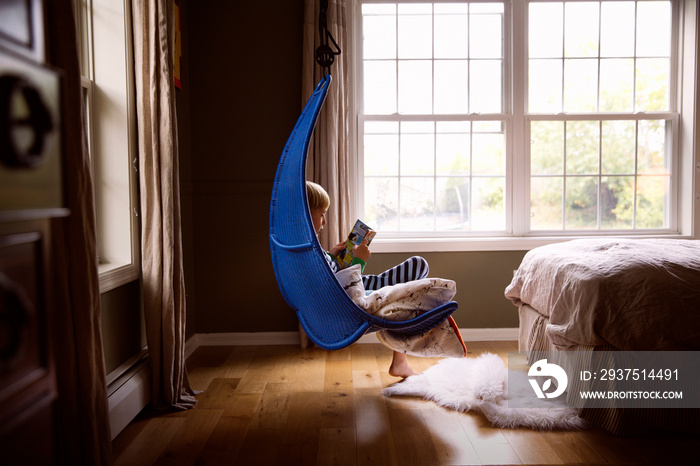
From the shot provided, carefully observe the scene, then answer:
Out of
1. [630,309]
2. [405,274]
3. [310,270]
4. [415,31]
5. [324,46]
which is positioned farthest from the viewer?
[415,31]

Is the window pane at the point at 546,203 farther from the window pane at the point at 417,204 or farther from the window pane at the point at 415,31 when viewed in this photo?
the window pane at the point at 415,31

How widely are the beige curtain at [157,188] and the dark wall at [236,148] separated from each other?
0.91 metres

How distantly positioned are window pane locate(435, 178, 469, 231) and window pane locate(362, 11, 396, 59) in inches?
36.5

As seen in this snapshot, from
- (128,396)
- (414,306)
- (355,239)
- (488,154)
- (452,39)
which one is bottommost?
(128,396)

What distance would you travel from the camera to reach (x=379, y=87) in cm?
335

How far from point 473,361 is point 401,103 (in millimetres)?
1723

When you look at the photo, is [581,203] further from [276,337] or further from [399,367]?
[276,337]

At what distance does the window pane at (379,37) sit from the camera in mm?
3312

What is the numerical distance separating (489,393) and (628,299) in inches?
28.0

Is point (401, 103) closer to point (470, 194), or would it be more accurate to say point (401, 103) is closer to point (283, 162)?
point (470, 194)

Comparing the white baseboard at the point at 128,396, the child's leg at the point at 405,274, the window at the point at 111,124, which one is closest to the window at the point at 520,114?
the child's leg at the point at 405,274

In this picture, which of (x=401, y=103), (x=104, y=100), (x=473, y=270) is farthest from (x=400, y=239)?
(x=104, y=100)

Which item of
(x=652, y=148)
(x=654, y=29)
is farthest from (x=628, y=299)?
(x=654, y=29)

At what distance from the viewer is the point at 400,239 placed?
10.9 feet
